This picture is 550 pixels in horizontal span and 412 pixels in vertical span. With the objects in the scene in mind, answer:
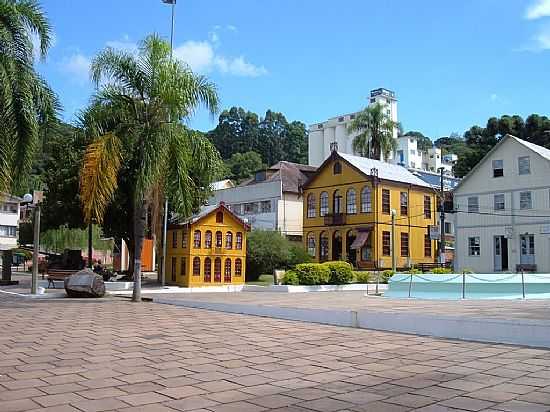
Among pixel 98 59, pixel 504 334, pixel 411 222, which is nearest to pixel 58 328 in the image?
pixel 504 334

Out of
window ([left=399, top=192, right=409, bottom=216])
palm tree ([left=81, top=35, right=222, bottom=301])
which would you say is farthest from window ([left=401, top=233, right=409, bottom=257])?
palm tree ([left=81, top=35, right=222, bottom=301])

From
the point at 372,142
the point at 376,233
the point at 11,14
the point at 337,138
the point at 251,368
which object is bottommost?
the point at 251,368

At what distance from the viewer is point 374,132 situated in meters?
55.5

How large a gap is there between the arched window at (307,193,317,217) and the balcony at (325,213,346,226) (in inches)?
82.5

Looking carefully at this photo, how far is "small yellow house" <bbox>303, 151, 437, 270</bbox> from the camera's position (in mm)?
44562

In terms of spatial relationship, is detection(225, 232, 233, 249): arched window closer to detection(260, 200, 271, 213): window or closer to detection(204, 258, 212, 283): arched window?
detection(204, 258, 212, 283): arched window

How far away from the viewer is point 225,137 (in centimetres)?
10425

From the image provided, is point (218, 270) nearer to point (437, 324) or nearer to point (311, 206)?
point (437, 324)

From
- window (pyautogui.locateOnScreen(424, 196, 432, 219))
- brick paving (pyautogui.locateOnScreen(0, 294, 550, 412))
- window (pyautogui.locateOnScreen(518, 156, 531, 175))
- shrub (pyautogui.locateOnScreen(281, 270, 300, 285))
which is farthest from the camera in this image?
window (pyautogui.locateOnScreen(424, 196, 432, 219))

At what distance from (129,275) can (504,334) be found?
24259 mm

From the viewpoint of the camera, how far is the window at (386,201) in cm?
4497

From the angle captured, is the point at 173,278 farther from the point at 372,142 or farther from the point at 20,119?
the point at 372,142

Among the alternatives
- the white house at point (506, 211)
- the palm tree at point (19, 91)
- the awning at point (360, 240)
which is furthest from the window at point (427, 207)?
the palm tree at point (19, 91)

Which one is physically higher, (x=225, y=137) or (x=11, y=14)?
(x=225, y=137)
